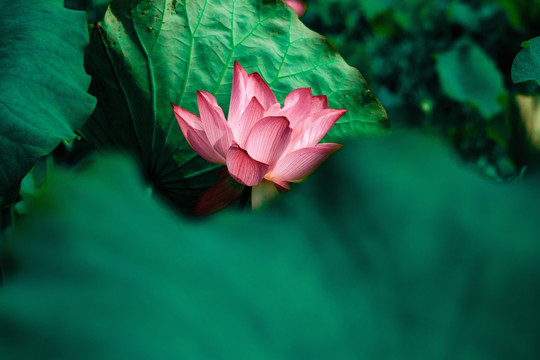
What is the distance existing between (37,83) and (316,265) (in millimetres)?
357

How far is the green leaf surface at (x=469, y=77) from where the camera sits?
63.6 inches

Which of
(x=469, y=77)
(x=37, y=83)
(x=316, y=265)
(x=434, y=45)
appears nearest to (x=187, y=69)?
(x=37, y=83)

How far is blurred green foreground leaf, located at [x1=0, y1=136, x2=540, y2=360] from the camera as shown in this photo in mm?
282

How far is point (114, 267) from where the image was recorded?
286mm

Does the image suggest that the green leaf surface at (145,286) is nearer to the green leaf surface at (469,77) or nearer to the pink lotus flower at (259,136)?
the pink lotus flower at (259,136)

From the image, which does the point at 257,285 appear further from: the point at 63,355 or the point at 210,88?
the point at 210,88

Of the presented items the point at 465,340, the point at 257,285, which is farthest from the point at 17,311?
the point at 465,340

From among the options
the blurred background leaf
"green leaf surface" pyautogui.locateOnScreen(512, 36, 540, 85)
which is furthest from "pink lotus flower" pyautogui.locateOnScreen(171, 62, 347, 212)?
the blurred background leaf

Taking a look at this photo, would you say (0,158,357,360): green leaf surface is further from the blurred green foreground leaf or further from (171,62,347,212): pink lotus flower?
(171,62,347,212): pink lotus flower

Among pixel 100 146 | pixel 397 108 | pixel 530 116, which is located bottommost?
pixel 397 108

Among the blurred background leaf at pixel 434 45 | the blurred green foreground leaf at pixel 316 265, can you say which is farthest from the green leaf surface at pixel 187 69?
the blurred background leaf at pixel 434 45

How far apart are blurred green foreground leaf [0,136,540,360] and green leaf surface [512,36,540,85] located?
0.25 meters

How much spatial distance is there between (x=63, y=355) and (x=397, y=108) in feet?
5.09

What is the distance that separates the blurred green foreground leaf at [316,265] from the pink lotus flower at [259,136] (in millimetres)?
115
